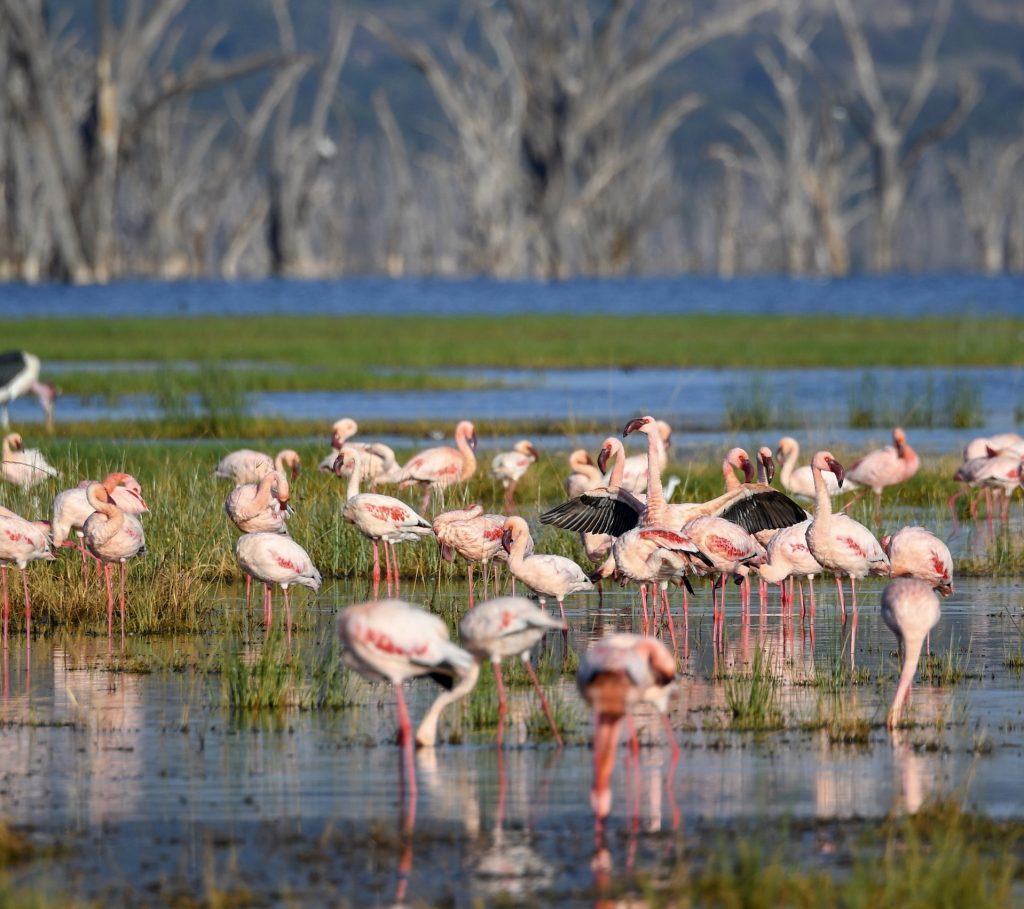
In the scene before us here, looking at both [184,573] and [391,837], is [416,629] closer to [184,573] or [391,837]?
[391,837]

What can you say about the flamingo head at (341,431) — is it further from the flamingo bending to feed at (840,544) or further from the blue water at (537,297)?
the blue water at (537,297)

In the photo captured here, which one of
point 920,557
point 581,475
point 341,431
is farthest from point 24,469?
point 920,557

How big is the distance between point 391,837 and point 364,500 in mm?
5952

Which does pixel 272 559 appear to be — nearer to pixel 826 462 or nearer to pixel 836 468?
pixel 836 468

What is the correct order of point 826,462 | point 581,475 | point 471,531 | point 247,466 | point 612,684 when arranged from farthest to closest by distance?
point 247,466 → point 581,475 → point 826,462 → point 471,531 → point 612,684

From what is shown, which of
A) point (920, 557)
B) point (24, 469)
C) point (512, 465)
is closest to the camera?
point (920, 557)

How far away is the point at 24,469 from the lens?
15.8m

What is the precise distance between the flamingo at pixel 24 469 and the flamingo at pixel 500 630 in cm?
707

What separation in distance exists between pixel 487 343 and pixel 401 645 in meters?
34.5

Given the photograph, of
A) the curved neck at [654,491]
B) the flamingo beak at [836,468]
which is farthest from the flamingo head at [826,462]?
the curved neck at [654,491]

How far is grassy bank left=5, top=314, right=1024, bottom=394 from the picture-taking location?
36.5m

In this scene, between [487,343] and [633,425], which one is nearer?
[633,425]

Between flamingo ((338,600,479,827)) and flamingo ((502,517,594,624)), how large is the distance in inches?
99.7

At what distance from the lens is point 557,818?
762 cm
